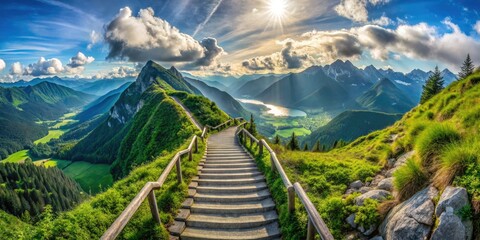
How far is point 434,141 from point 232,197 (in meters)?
6.30

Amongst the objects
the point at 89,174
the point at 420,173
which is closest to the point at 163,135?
the point at 420,173

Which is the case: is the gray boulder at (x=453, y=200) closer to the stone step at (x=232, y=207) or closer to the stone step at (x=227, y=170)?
the stone step at (x=232, y=207)

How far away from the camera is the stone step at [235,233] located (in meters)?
6.61

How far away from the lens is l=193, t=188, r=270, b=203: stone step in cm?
858

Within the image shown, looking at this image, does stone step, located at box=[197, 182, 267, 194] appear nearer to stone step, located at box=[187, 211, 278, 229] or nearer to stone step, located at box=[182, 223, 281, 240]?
stone step, located at box=[187, 211, 278, 229]

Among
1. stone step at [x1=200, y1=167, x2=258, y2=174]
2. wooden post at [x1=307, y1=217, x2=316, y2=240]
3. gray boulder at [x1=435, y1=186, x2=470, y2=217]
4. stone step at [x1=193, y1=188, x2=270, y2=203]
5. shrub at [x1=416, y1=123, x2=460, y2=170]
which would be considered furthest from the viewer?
stone step at [x1=200, y1=167, x2=258, y2=174]

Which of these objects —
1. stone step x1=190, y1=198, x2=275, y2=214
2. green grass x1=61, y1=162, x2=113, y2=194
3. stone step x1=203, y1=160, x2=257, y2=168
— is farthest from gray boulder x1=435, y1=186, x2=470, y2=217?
green grass x1=61, y1=162, x2=113, y2=194

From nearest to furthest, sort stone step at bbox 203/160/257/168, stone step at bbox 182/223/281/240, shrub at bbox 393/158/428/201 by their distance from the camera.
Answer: shrub at bbox 393/158/428/201
stone step at bbox 182/223/281/240
stone step at bbox 203/160/257/168

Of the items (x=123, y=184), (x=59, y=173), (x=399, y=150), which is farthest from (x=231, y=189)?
(x=59, y=173)

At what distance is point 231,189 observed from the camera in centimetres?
935

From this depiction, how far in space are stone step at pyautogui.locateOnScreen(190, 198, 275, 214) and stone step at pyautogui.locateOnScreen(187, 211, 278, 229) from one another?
0.57 feet

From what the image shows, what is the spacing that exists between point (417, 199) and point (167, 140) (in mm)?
27924

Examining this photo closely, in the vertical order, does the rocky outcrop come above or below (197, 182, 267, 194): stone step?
above

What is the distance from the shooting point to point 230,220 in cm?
732
